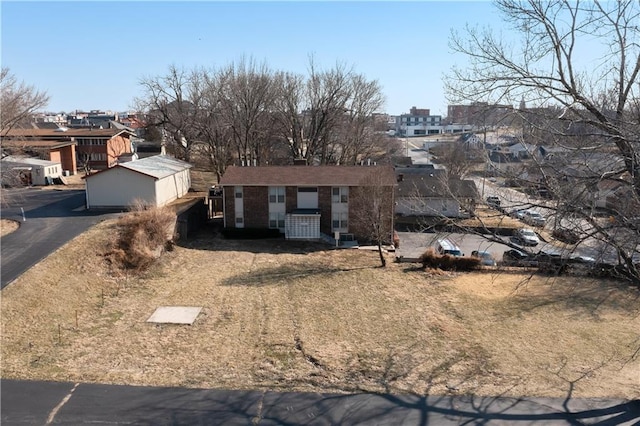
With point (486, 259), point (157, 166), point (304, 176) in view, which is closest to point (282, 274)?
point (304, 176)

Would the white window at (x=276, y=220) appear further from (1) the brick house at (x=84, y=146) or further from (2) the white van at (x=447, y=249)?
(1) the brick house at (x=84, y=146)

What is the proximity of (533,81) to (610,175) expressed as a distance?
8.78 feet

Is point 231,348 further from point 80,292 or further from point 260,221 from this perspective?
point 260,221

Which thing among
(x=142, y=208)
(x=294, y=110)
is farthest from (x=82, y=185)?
(x=294, y=110)

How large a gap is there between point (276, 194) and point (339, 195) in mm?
3949

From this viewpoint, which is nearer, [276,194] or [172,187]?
[276,194]

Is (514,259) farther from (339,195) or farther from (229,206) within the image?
(229,206)

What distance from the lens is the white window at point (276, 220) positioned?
29938 millimetres

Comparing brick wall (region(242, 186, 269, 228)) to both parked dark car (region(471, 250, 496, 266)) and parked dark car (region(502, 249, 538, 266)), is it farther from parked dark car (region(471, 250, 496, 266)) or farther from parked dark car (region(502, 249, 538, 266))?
parked dark car (region(502, 249, 538, 266))

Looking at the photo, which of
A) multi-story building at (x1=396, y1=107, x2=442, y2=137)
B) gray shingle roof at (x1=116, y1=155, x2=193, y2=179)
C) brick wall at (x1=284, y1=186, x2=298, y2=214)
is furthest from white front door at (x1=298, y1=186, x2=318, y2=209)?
multi-story building at (x1=396, y1=107, x2=442, y2=137)

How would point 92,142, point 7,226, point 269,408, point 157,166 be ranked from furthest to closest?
point 92,142, point 157,166, point 7,226, point 269,408

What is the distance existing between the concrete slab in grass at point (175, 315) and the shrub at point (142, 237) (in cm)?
507

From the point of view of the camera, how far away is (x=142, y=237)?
76.5ft

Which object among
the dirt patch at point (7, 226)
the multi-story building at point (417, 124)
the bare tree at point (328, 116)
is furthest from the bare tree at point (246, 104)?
the multi-story building at point (417, 124)
